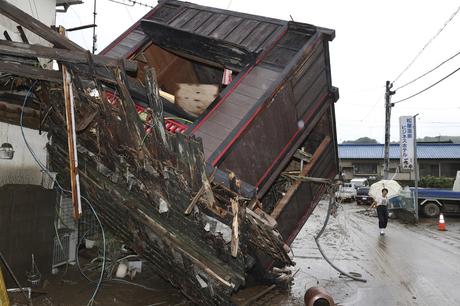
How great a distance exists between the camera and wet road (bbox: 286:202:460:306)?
6457 mm

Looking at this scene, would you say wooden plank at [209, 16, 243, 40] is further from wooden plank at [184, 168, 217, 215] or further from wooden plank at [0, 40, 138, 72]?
wooden plank at [184, 168, 217, 215]

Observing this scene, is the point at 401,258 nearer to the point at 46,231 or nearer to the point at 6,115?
the point at 46,231

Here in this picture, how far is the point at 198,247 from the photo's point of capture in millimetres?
4480

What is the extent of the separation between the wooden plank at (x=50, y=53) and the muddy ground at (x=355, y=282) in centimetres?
355

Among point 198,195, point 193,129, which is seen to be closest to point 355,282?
point 193,129

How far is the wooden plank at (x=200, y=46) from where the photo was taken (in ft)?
17.6

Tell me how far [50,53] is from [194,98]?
2796 millimetres

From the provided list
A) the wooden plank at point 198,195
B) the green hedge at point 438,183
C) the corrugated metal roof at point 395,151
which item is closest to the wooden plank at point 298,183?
the wooden plank at point 198,195

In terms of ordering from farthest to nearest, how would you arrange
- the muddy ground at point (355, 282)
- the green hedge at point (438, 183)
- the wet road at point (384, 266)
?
the green hedge at point (438, 183)
the wet road at point (384, 266)
the muddy ground at point (355, 282)

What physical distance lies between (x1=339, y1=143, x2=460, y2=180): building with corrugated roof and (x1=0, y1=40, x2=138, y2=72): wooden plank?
30.0 meters

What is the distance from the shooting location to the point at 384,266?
28.8ft

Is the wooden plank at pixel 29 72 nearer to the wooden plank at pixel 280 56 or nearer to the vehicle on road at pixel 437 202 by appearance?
the wooden plank at pixel 280 56

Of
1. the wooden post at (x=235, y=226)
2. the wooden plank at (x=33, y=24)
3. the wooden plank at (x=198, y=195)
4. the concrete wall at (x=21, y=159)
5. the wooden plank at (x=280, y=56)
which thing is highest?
the wooden plank at (x=280, y=56)

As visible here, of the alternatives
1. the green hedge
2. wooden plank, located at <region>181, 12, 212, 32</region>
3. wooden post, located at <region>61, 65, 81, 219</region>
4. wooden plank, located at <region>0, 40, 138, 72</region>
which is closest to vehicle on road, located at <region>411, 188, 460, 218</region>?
the green hedge
